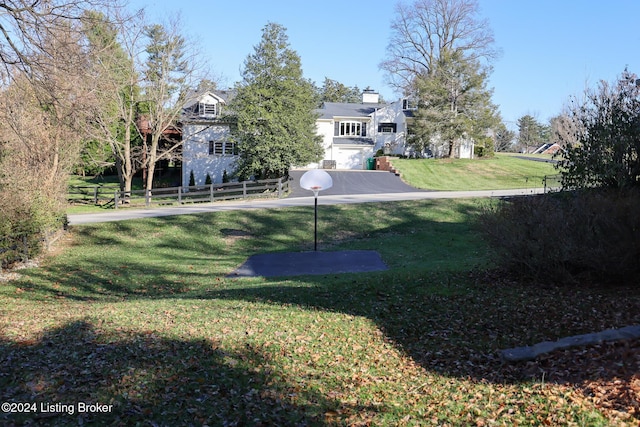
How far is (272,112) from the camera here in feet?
117

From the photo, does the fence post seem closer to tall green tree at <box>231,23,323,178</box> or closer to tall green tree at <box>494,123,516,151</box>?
tall green tree at <box>231,23,323,178</box>

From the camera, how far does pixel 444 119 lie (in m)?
47.8

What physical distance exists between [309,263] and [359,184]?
2376 centimetres

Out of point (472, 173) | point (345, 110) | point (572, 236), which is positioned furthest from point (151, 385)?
point (345, 110)

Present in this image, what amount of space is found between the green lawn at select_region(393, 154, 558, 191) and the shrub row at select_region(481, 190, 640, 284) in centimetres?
2723

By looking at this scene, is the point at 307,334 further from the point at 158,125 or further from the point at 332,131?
the point at 332,131

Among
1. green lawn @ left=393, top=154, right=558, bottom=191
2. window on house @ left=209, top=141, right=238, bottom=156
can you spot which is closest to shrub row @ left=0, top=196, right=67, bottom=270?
window on house @ left=209, top=141, right=238, bottom=156

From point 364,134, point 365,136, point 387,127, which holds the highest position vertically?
point 387,127

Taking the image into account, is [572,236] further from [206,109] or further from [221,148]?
[206,109]

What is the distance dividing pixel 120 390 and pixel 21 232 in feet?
41.3

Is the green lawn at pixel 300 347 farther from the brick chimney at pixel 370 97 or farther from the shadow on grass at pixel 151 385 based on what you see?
the brick chimney at pixel 370 97

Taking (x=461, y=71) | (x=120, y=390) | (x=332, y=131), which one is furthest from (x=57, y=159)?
(x=461, y=71)

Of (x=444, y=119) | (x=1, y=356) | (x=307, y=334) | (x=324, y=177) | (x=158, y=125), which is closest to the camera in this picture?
(x=1, y=356)

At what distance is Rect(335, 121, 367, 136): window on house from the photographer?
172 ft
